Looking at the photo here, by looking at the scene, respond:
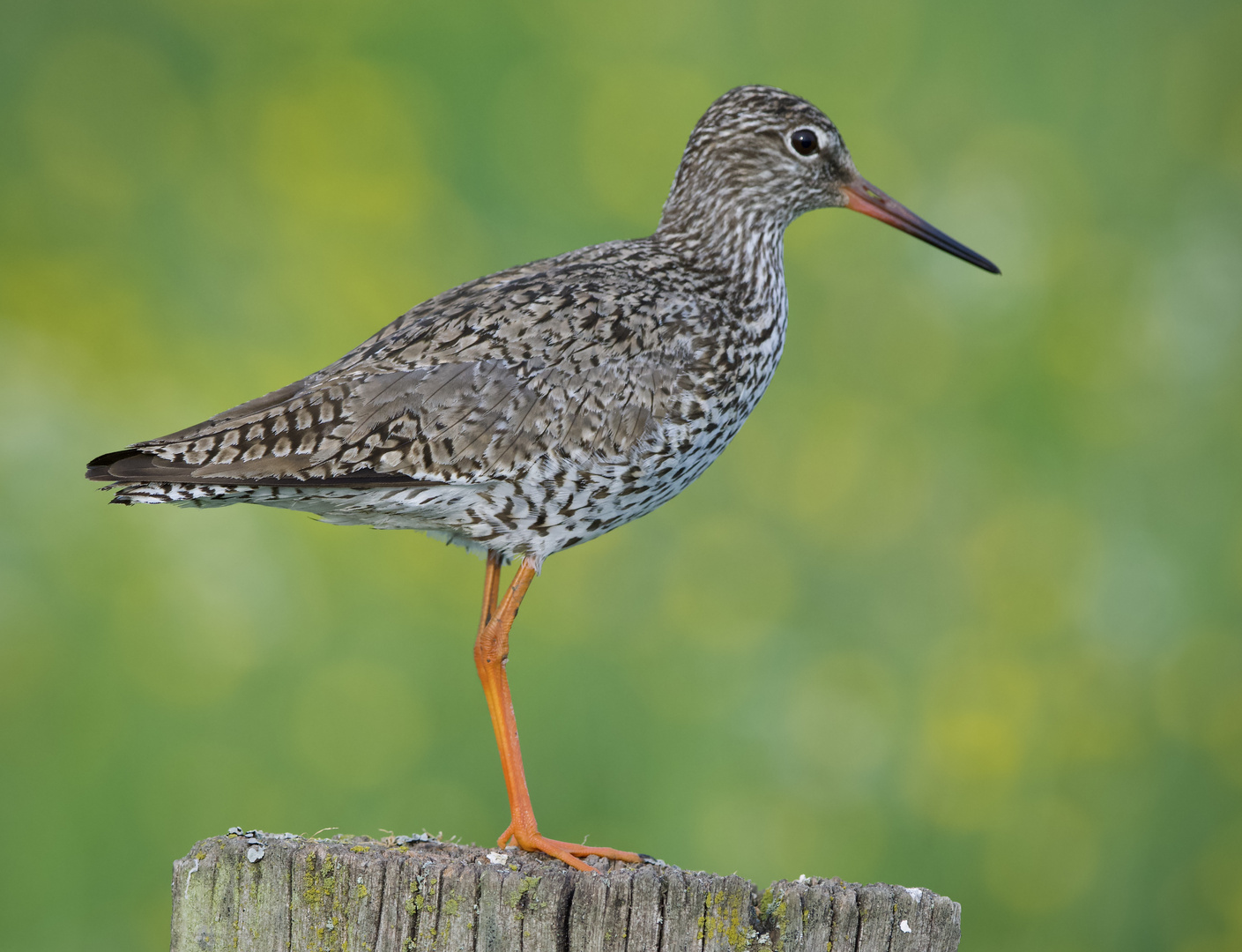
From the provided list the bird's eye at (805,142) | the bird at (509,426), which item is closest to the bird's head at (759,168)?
the bird's eye at (805,142)

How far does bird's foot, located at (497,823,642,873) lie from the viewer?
16.6 ft

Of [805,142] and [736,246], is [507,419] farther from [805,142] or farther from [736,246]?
[805,142]

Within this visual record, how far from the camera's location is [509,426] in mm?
5273

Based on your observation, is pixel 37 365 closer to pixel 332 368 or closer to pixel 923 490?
pixel 332 368

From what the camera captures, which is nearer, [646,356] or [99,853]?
[646,356]

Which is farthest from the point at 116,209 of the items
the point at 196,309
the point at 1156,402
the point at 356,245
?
the point at 1156,402

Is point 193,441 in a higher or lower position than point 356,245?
lower

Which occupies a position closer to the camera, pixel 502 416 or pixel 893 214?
pixel 502 416

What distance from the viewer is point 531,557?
18.5 ft

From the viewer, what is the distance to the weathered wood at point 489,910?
3938mm

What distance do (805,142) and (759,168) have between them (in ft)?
0.89

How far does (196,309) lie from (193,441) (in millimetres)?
4927

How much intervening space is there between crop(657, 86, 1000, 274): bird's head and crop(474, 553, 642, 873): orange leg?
6.41 feet

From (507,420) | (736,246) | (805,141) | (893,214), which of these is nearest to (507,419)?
(507,420)
